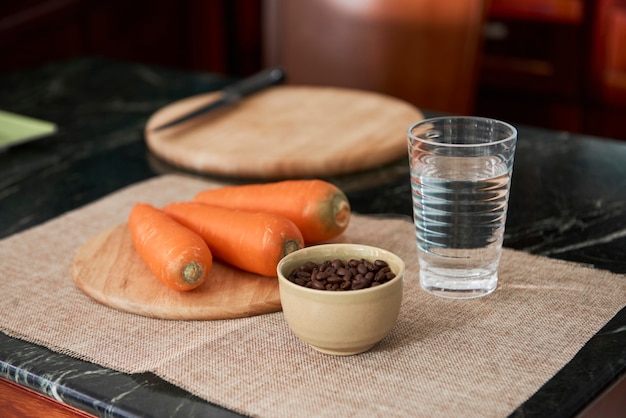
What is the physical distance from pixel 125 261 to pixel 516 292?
46 centimetres

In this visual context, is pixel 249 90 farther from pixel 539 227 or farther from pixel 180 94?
pixel 539 227

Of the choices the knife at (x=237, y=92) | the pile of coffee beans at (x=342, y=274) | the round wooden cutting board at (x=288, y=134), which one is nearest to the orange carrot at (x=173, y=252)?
the pile of coffee beans at (x=342, y=274)

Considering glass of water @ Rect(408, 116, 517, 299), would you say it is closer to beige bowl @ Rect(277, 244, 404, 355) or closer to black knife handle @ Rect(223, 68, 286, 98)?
beige bowl @ Rect(277, 244, 404, 355)

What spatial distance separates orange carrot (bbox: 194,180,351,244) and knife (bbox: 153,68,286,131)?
0.51 meters

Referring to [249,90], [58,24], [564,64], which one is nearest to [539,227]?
[249,90]

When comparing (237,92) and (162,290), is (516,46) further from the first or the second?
(162,290)

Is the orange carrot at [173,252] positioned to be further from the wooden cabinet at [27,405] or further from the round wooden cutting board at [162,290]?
the wooden cabinet at [27,405]

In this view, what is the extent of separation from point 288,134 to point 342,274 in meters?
0.71

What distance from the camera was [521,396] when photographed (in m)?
0.79

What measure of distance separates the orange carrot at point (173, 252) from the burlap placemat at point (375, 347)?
0.05 m

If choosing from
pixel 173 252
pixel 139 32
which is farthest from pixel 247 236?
pixel 139 32

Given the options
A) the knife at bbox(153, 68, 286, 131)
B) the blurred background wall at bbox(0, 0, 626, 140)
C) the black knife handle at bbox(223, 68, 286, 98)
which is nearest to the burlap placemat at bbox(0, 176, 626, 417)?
the knife at bbox(153, 68, 286, 131)

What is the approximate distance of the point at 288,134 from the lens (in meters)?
1.54

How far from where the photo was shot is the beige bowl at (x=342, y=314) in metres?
0.83
